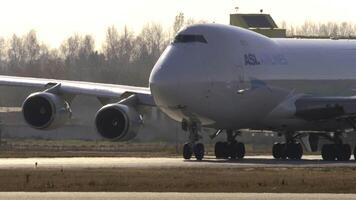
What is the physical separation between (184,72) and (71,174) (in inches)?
490

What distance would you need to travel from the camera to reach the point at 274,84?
5862cm

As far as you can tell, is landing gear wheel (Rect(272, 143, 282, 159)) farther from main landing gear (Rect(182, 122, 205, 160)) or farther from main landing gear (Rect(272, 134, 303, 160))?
main landing gear (Rect(182, 122, 205, 160))

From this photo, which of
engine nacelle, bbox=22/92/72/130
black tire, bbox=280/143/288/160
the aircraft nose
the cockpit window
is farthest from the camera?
black tire, bbox=280/143/288/160

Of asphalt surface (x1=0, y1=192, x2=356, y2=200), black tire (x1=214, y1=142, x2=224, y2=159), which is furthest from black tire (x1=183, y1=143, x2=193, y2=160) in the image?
asphalt surface (x1=0, y1=192, x2=356, y2=200)

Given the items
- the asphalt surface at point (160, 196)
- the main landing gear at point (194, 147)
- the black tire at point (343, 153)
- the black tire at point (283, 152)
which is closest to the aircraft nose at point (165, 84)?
the main landing gear at point (194, 147)

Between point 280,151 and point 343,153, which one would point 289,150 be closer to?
point 280,151

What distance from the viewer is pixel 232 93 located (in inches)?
2224

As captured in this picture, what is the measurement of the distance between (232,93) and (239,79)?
68cm

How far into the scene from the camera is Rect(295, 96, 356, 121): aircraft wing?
189 ft

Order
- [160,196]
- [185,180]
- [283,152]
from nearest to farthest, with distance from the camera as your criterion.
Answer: [160,196] < [185,180] < [283,152]

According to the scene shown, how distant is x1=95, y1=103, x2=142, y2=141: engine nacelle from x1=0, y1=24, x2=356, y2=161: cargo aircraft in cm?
4

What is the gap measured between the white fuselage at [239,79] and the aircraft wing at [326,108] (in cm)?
45

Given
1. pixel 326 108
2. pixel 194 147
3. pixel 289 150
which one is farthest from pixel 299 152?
pixel 194 147

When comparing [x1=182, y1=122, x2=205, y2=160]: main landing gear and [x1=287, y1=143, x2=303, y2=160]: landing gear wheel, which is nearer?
[x1=182, y1=122, x2=205, y2=160]: main landing gear
